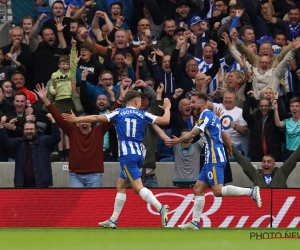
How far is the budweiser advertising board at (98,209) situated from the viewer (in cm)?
1636

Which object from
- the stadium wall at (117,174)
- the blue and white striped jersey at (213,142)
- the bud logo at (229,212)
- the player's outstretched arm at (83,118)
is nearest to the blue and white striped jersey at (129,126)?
the player's outstretched arm at (83,118)

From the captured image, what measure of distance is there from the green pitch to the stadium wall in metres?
3.49

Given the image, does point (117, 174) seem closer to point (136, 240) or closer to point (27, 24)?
point (27, 24)

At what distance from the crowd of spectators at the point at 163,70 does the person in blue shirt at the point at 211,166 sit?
2065 mm

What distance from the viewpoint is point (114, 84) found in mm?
19156

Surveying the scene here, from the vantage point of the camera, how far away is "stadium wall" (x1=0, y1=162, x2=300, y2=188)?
720 inches

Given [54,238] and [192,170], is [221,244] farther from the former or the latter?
[192,170]

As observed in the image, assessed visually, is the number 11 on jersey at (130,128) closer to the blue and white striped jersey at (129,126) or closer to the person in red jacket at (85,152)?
the blue and white striped jersey at (129,126)

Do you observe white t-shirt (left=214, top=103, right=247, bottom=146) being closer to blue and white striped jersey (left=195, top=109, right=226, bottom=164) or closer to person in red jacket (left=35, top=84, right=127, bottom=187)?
person in red jacket (left=35, top=84, right=127, bottom=187)

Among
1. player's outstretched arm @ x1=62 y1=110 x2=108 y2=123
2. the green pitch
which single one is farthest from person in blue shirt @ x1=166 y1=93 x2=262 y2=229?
player's outstretched arm @ x1=62 y1=110 x2=108 y2=123

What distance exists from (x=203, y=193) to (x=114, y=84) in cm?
481

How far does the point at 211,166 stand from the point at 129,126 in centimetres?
141

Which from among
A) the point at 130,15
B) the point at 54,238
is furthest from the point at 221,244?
the point at 130,15

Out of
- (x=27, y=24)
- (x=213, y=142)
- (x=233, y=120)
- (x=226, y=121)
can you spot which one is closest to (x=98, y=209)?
(x=213, y=142)
